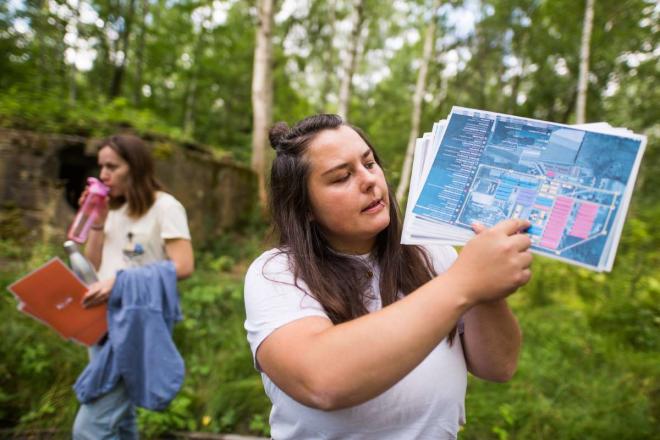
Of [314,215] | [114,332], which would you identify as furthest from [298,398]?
[114,332]

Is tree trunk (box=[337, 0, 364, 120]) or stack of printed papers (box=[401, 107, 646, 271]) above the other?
tree trunk (box=[337, 0, 364, 120])

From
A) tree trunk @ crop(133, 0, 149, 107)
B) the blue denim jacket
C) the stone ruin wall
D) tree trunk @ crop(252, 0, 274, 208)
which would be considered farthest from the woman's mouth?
tree trunk @ crop(133, 0, 149, 107)

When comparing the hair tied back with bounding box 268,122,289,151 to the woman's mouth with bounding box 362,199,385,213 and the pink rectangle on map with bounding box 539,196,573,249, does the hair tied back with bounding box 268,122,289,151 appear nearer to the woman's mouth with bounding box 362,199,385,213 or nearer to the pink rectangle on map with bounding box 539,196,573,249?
the woman's mouth with bounding box 362,199,385,213

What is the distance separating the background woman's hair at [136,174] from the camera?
230 centimetres

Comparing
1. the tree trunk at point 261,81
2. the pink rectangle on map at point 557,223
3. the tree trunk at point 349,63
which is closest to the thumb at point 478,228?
the pink rectangle on map at point 557,223

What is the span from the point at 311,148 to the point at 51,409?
303 cm

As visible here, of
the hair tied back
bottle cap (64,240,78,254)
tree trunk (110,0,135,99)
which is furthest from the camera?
tree trunk (110,0,135,99)

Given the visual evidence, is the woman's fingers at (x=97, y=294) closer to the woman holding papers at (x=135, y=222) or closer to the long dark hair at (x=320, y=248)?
the woman holding papers at (x=135, y=222)

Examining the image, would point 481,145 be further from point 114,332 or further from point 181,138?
point 181,138

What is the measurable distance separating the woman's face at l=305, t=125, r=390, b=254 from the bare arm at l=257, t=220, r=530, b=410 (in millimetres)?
381

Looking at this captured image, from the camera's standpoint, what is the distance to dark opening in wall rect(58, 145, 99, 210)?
5.37 metres

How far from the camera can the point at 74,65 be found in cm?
1112

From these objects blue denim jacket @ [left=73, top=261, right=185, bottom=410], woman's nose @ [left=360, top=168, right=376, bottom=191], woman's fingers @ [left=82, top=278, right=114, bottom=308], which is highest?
woman's nose @ [left=360, top=168, right=376, bottom=191]

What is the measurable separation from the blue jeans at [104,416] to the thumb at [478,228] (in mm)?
2073
